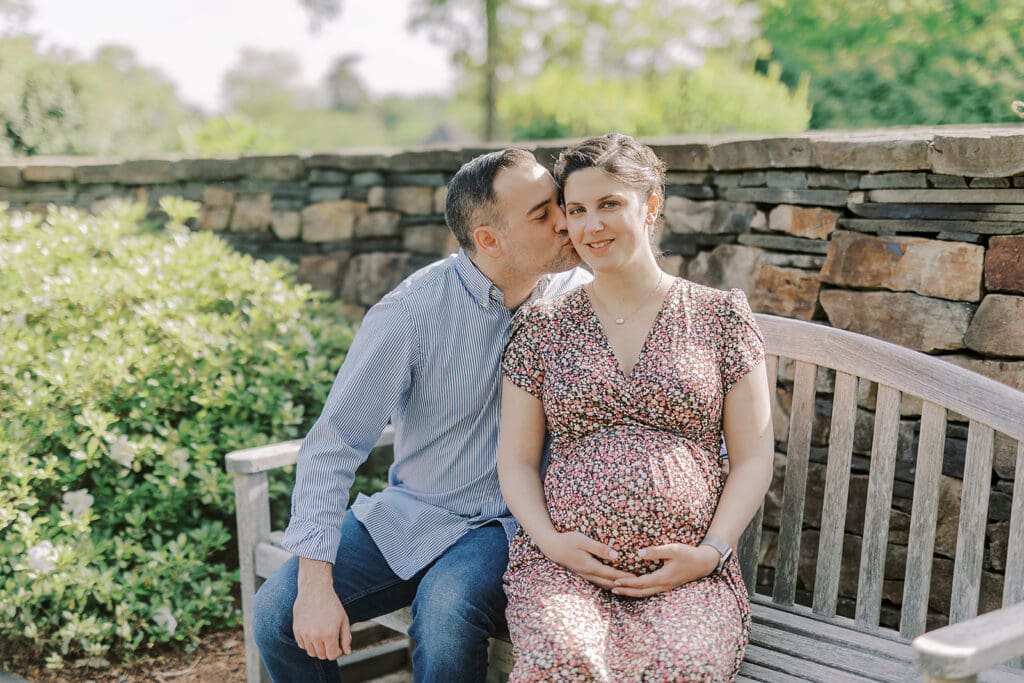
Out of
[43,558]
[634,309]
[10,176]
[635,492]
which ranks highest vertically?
[10,176]

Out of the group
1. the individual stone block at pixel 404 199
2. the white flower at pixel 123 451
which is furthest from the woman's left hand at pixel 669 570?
the individual stone block at pixel 404 199

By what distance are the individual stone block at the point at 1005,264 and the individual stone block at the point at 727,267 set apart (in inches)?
29.0

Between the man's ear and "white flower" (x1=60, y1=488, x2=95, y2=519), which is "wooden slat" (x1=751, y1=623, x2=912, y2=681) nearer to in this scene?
the man's ear

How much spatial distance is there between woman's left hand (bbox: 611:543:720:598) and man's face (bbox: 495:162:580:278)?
0.80 meters

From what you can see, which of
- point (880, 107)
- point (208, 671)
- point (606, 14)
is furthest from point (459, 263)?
point (606, 14)

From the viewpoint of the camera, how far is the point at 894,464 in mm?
2381

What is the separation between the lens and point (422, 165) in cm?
414

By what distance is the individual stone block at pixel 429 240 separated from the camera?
13.7 ft

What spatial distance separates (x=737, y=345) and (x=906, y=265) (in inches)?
32.8

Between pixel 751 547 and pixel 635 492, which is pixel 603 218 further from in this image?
pixel 751 547

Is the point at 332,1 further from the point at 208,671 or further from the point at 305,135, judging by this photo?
the point at 305,135

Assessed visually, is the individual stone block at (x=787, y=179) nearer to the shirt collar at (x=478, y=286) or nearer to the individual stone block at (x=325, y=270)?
the shirt collar at (x=478, y=286)

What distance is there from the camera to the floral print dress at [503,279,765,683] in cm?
192

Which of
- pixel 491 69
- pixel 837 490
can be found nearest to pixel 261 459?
pixel 837 490
